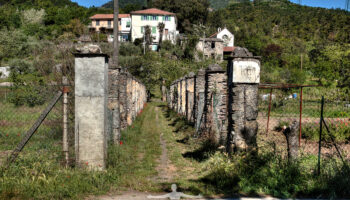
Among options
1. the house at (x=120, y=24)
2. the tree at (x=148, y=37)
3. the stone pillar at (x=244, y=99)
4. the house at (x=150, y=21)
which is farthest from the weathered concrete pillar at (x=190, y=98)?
the house at (x=120, y=24)

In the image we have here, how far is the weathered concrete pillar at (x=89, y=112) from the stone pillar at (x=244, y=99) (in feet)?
9.60

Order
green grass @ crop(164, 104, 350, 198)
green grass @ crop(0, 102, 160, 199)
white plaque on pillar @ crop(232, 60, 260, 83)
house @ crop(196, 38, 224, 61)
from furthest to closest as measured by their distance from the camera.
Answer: house @ crop(196, 38, 224, 61)
white plaque on pillar @ crop(232, 60, 260, 83)
green grass @ crop(164, 104, 350, 198)
green grass @ crop(0, 102, 160, 199)

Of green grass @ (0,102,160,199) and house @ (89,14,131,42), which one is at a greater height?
house @ (89,14,131,42)

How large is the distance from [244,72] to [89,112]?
3.49 metres

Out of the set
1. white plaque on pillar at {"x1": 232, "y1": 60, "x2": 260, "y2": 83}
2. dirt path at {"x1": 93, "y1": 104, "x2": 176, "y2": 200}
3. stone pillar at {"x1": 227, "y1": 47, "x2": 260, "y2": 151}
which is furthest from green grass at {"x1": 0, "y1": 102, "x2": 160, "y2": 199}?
white plaque on pillar at {"x1": 232, "y1": 60, "x2": 260, "y2": 83}

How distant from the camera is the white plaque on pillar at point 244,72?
6.75 m

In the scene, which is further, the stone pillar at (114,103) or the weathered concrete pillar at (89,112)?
the stone pillar at (114,103)

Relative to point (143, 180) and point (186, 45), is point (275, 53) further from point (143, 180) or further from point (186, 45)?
point (143, 180)

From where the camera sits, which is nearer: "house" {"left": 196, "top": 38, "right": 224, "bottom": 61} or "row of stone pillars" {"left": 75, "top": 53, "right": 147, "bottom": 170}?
"row of stone pillars" {"left": 75, "top": 53, "right": 147, "bottom": 170}

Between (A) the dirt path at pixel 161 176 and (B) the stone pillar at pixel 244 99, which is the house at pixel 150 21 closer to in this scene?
(A) the dirt path at pixel 161 176

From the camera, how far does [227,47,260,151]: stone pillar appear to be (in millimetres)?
6754

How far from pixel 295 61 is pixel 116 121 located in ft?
166

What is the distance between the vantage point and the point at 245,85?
268 inches

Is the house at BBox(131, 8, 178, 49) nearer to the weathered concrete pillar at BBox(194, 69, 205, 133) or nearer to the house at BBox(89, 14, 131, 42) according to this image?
the house at BBox(89, 14, 131, 42)
